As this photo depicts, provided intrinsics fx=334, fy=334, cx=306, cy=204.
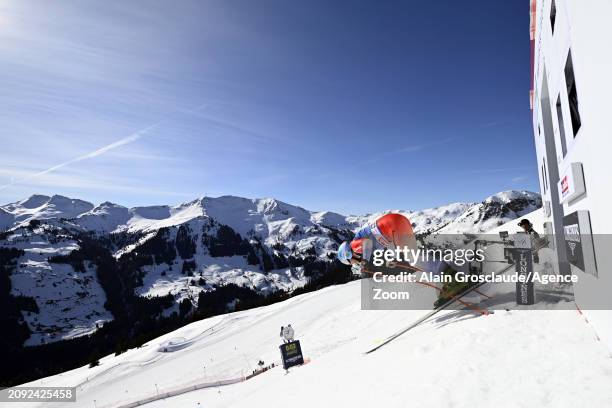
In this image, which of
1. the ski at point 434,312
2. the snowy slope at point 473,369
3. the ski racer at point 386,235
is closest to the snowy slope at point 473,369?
the snowy slope at point 473,369

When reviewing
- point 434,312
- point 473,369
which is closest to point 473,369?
point 473,369

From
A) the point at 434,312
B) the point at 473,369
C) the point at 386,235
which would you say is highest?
the point at 386,235

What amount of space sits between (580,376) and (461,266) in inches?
248

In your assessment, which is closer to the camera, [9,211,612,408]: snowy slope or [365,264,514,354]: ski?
[9,211,612,408]: snowy slope

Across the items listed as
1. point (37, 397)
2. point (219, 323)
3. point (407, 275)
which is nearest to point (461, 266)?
point (407, 275)

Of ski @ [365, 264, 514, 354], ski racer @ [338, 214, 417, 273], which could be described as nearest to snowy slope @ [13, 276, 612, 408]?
ski @ [365, 264, 514, 354]

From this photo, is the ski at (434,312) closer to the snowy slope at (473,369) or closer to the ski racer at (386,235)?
the snowy slope at (473,369)

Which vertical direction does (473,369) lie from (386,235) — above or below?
below

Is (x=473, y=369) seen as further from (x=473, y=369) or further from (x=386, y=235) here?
Answer: (x=386, y=235)

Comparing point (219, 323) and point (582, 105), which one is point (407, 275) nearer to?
point (582, 105)

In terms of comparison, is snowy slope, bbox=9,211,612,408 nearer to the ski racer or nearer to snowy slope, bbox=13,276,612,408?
snowy slope, bbox=13,276,612,408

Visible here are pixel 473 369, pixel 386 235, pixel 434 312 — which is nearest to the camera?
pixel 473 369

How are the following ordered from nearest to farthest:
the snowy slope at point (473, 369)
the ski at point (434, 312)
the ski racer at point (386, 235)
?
the snowy slope at point (473, 369)
the ski at point (434, 312)
the ski racer at point (386, 235)

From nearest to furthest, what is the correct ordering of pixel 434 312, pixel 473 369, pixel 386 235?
pixel 473 369 → pixel 434 312 → pixel 386 235
